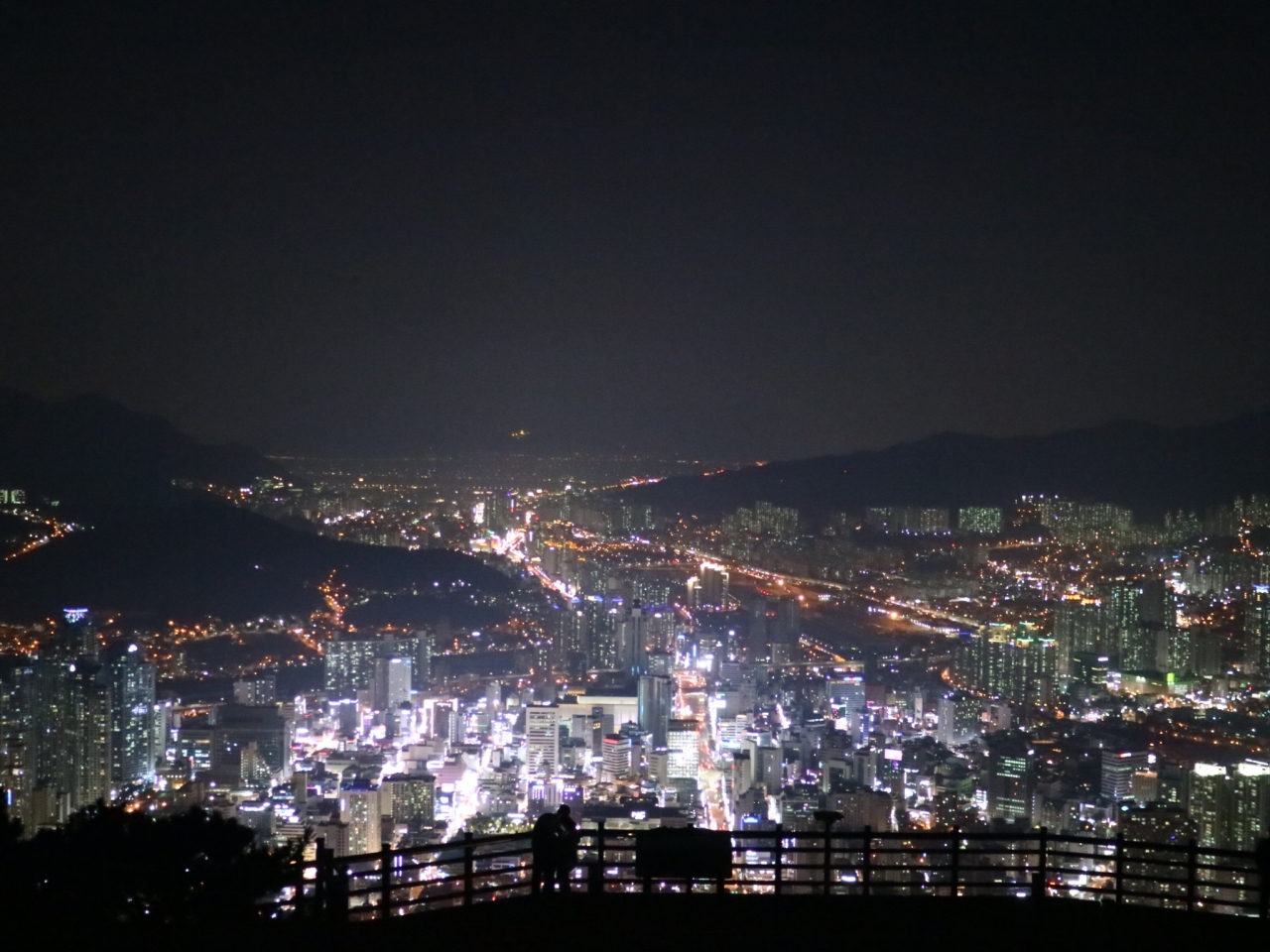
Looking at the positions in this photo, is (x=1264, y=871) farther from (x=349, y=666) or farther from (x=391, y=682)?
(x=349, y=666)

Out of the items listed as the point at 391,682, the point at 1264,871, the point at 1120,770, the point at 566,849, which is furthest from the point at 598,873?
the point at 391,682

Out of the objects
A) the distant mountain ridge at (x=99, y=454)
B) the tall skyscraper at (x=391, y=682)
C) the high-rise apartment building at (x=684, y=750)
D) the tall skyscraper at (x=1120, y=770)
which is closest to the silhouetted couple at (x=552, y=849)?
the tall skyscraper at (x=1120, y=770)

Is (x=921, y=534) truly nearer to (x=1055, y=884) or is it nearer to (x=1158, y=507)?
(x=1158, y=507)

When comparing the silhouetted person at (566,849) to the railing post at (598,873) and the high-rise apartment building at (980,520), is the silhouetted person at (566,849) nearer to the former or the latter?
the railing post at (598,873)

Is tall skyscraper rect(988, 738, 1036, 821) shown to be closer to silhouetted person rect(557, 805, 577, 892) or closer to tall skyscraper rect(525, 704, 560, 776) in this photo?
tall skyscraper rect(525, 704, 560, 776)

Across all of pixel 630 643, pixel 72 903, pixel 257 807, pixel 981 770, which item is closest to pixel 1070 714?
pixel 981 770

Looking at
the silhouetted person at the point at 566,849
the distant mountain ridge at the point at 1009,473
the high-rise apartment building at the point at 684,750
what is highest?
the distant mountain ridge at the point at 1009,473

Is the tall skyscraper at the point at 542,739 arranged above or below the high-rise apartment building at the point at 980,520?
below
